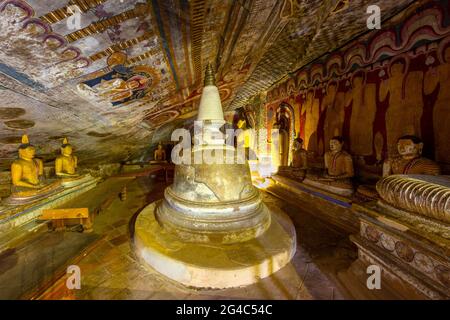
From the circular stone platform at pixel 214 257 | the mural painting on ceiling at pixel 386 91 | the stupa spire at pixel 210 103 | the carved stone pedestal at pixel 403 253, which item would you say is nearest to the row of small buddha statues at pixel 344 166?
the mural painting on ceiling at pixel 386 91

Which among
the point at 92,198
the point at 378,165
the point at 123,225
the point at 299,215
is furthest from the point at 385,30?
the point at 92,198

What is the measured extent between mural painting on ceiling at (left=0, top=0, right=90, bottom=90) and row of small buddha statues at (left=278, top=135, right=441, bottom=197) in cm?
516

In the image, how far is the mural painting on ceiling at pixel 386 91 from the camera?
10.8ft

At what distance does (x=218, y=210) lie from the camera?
2846 millimetres

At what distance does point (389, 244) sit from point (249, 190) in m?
1.88

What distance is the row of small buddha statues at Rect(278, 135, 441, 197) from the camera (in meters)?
3.02

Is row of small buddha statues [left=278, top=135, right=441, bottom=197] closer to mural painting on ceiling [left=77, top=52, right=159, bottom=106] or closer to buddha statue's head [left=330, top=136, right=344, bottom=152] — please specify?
buddha statue's head [left=330, top=136, right=344, bottom=152]

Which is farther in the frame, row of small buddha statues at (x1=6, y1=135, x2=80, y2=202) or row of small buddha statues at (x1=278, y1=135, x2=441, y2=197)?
row of small buddha statues at (x1=6, y1=135, x2=80, y2=202)

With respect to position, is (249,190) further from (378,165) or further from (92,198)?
(92,198)

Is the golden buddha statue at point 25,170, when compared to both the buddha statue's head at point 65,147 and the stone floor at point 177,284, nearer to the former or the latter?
the buddha statue's head at point 65,147

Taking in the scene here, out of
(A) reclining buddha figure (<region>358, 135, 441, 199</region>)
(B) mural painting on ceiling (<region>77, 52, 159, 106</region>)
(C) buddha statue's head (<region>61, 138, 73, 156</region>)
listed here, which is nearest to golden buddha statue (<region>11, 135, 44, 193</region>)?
(C) buddha statue's head (<region>61, 138, 73, 156</region>)

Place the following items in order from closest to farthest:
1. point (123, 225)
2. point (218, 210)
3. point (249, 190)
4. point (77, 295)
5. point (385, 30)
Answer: point (77, 295)
point (218, 210)
point (249, 190)
point (123, 225)
point (385, 30)

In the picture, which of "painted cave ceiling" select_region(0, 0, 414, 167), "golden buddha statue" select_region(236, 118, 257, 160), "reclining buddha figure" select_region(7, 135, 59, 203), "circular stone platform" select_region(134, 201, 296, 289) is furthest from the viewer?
"golden buddha statue" select_region(236, 118, 257, 160)

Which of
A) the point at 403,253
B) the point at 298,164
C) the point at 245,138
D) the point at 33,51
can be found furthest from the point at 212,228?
the point at 245,138
